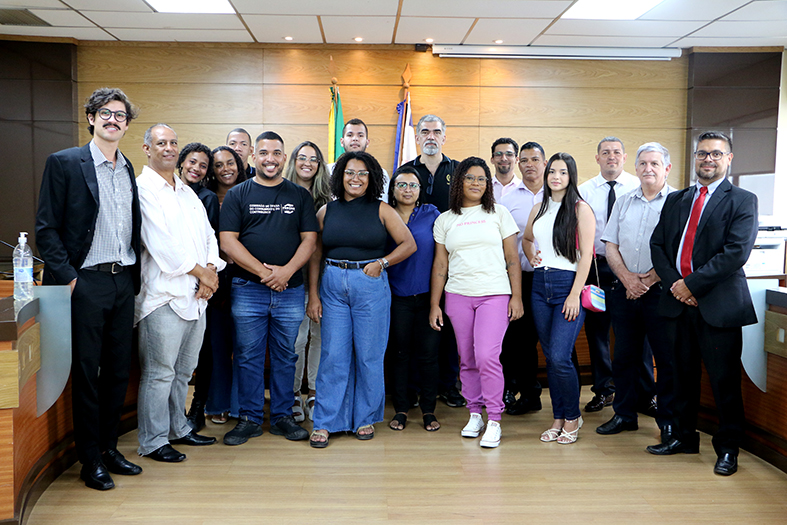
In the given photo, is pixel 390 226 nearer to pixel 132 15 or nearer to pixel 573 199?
pixel 573 199

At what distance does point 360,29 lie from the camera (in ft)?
19.8

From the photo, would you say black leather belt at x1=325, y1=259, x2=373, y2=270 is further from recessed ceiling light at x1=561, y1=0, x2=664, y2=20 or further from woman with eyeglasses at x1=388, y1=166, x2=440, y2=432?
recessed ceiling light at x1=561, y1=0, x2=664, y2=20

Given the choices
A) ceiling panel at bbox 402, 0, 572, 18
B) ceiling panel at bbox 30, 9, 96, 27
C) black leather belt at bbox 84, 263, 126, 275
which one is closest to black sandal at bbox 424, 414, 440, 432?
black leather belt at bbox 84, 263, 126, 275

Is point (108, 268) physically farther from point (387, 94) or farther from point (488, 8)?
point (387, 94)

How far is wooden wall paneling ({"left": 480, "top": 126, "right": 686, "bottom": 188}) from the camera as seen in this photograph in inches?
270

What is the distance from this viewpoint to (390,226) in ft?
10.8

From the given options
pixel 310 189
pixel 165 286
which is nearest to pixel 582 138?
pixel 310 189

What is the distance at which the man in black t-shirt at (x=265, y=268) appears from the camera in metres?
3.19

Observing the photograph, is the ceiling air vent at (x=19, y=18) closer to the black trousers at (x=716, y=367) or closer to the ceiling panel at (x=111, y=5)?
the ceiling panel at (x=111, y=5)

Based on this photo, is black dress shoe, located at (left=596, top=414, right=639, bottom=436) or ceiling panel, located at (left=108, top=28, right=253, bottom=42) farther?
ceiling panel, located at (left=108, top=28, right=253, bottom=42)

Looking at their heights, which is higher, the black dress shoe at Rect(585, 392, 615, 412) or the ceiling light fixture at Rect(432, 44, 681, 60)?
the ceiling light fixture at Rect(432, 44, 681, 60)

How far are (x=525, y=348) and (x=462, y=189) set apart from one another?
1.18m

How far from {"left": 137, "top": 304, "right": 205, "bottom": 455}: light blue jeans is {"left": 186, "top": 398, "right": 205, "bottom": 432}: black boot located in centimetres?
38

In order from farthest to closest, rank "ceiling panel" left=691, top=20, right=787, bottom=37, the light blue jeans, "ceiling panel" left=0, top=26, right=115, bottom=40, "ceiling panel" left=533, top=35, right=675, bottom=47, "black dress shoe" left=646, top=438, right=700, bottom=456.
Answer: "ceiling panel" left=533, top=35, right=675, bottom=47 < "ceiling panel" left=0, top=26, right=115, bottom=40 < "ceiling panel" left=691, top=20, right=787, bottom=37 < "black dress shoe" left=646, top=438, right=700, bottom=456 < the light blue jeans
